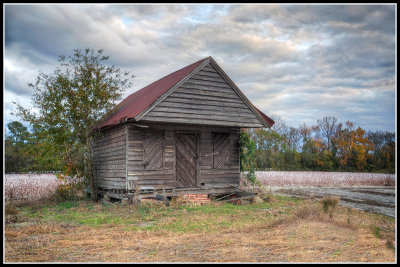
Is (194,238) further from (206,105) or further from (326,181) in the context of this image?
(326,181)

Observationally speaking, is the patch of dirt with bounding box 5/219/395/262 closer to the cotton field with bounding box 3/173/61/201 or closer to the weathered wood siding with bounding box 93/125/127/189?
the weathered wood siding with bounding box 93/125/127/189

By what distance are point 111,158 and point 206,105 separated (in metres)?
5.28

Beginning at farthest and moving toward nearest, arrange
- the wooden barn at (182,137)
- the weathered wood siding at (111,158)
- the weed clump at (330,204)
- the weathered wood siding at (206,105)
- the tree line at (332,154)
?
1. the tree line at (332,154)
2. the weathered wood siding at (111,158)
3. the wooden barn at (182,137)
4. the weathered wood siding at (206,105)
5. the weed clump at (330,204)

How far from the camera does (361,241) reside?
26.1 feet

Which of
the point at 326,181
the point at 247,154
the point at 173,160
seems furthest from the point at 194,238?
the point at 326,181

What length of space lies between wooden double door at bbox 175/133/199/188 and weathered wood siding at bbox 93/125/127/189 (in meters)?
2.45

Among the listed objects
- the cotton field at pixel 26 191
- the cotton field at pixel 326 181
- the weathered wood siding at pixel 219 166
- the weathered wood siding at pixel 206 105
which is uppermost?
the weathered wood siding at pixel 206 105

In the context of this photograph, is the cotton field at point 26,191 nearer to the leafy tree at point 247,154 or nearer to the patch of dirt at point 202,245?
the patch of dirt at point 202,245

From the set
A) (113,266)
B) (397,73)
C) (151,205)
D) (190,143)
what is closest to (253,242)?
(113,266)

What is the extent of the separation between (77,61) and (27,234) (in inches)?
390

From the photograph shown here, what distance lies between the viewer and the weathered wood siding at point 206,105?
15.4m

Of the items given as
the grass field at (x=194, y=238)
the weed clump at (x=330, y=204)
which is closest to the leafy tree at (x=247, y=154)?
the grass field at (x=194, y=238)

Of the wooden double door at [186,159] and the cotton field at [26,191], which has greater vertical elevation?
the wooden double door at [186,159]

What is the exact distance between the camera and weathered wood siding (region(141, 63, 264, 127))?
1540cm
